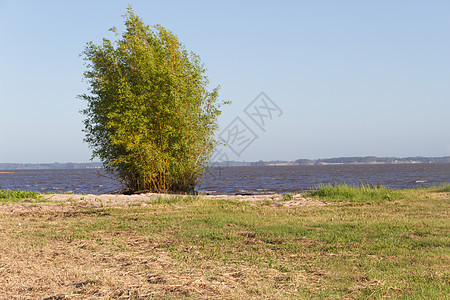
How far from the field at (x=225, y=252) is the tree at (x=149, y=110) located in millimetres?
6519

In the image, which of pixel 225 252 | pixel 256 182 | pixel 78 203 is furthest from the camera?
pixel 256 182

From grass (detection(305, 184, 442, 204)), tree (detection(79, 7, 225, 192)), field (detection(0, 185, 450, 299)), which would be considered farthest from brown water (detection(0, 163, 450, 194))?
field (detection(0, 185, 450, 299))

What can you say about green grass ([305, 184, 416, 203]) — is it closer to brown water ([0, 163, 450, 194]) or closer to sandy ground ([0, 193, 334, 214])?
sandy ground ([0, 193, 334, 214])

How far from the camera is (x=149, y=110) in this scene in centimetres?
2208

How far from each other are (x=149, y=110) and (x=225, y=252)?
15.2m

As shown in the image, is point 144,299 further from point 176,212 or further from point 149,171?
point 149,171

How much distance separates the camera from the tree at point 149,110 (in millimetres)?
21250

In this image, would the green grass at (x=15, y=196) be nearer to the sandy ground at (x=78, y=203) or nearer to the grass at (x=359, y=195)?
the sandy ground at (x=78, y=203)

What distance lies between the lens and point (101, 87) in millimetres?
22344

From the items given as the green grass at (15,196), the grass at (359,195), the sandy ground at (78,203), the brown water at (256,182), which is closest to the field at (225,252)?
the sandy ground at (78,203)

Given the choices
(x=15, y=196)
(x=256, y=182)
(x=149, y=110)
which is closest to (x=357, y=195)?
(x=149, y=110)

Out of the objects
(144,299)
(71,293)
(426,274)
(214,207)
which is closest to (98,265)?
(71,293)

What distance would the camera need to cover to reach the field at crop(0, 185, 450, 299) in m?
5.81

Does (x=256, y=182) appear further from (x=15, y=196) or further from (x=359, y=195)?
(x=15, y=196)
